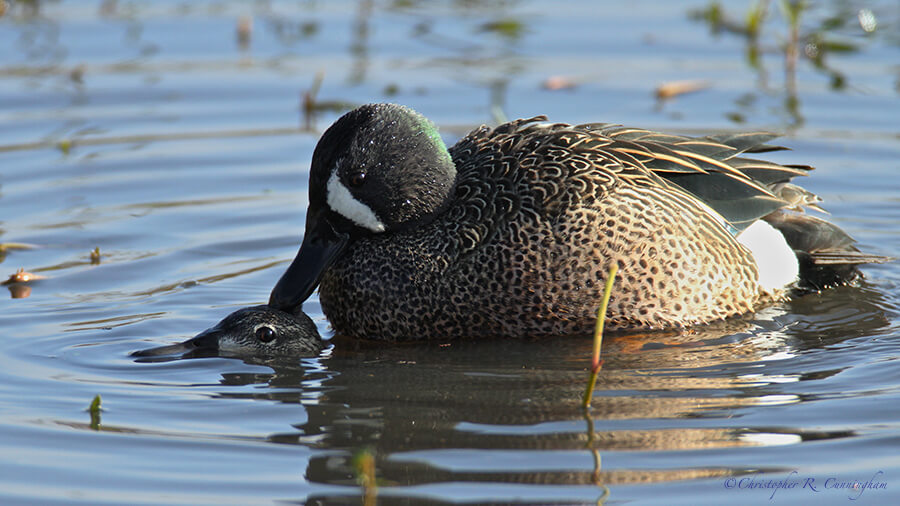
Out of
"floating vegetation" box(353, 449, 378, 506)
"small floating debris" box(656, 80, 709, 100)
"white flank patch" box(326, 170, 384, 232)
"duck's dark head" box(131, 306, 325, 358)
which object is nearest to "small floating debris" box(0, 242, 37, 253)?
"duck's dark head" box(131, 306, 325, 358)

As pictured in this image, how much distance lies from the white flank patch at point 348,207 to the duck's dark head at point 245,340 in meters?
0.60

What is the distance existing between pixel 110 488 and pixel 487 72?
257 inches

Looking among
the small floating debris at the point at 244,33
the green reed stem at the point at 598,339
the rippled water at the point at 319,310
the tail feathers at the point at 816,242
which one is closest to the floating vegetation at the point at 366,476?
the rippled water at the point at 319,310

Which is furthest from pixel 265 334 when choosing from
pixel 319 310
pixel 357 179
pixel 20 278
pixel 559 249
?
pixel 20 278

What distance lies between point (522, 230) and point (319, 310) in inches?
60.5

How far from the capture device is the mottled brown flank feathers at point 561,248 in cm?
601

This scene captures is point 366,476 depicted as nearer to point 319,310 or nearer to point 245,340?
point 245,340

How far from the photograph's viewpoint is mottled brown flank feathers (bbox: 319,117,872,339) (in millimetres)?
6012

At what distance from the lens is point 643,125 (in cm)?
927

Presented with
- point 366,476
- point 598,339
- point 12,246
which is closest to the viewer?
point 366,476

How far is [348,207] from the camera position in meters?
6.26

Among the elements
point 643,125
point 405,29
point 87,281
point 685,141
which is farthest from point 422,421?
point 405,29

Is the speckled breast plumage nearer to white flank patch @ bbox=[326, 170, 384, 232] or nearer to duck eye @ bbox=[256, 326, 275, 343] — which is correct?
white flank patch @ bbox=[326, 170, 384, 232]

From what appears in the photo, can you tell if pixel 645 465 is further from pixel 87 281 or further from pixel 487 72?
pixel 487 72
